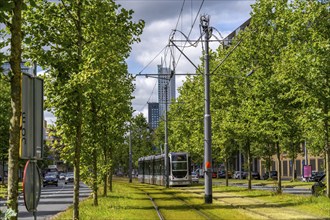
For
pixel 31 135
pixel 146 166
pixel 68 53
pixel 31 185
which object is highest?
pixel 68 53

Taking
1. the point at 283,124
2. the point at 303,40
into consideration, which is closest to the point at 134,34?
the point at 303,40

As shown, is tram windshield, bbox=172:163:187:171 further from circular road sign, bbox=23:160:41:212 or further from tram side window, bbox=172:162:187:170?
circular road sign, bbox=23:160:41:212

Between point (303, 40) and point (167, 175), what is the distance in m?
27.1

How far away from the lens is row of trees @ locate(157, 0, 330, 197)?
2066cm

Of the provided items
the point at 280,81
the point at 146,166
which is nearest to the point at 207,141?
the point at 280,81

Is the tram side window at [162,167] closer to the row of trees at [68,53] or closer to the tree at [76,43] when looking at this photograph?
the row of trees at [68,53]

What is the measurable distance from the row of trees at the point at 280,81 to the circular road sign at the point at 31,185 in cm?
1522

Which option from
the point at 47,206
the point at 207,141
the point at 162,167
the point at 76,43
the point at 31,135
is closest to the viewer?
the point at 31,135

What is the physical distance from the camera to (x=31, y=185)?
657 centimetres

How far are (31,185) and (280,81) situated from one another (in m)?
17.9

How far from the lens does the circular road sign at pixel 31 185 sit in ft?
21.1

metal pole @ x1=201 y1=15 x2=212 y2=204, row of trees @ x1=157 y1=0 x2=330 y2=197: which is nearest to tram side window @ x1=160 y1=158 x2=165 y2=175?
row of trees @ x1=157 y1=0 x2=330 y2=197

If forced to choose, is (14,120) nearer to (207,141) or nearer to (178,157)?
(207,141)

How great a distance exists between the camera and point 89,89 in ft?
43.6
